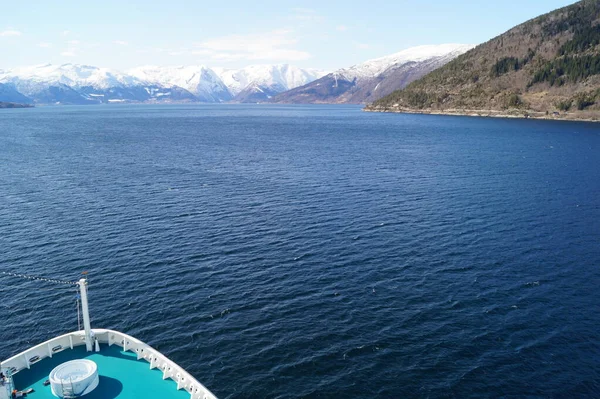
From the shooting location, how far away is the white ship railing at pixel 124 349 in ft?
107

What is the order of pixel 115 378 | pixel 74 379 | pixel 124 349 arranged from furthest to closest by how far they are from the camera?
pixel 124 349, pixel 115 378, pixel 74 379

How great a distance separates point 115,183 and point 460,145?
5917 inches

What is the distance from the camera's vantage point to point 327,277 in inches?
2485

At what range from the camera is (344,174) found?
5305 inches

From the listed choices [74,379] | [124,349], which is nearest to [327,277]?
[124,349]

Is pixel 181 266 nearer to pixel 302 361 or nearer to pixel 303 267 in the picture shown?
pixel 303 267

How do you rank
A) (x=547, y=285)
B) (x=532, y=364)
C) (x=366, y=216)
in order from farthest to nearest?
(x=366, y=216) < (x=547, y=285) < (x=532, y=364)

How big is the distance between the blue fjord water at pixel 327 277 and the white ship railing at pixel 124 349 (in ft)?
28.4

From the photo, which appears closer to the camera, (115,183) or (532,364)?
(532,364)

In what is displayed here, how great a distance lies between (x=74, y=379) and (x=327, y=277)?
126 feet

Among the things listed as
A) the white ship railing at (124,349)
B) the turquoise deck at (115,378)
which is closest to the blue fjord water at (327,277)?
the white ship railing at (124,349)

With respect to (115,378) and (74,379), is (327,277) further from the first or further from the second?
(74,379)

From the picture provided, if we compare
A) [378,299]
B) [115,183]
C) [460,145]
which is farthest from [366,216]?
[460,145]

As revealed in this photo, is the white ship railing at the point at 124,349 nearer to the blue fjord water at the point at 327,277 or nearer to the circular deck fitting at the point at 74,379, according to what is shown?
the circular deck fitting at the point at 74,379
